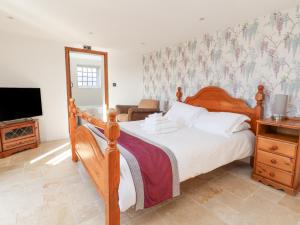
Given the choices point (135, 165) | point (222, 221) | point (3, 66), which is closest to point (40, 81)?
point (3, 66)

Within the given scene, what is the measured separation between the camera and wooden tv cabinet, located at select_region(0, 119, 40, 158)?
3033 mm

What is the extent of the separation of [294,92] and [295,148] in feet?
2.40

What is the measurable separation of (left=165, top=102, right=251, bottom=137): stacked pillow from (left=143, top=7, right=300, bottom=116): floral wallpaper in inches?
17.2

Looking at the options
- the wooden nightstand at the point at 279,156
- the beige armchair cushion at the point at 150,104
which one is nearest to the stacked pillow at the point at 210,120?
the wooden nightstand at the point at 279,156

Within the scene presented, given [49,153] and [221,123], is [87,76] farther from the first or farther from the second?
[221,123]

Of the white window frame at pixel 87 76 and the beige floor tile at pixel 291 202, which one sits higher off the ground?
the white window frame at pixel 87 76

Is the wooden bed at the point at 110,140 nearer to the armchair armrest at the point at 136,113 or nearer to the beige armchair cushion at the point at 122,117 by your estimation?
the armchair armrest at the point at 136,113

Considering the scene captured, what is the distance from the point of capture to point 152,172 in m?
1.56

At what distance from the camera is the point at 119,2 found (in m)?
2.06

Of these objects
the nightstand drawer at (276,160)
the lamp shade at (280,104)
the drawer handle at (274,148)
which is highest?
the lamp shade at (280,104)

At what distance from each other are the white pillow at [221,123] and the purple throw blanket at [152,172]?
99 cm

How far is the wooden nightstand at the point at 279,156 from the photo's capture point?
6.60 ft

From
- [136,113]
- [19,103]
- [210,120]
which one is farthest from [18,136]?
[210,120]

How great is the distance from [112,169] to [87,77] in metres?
7.20
